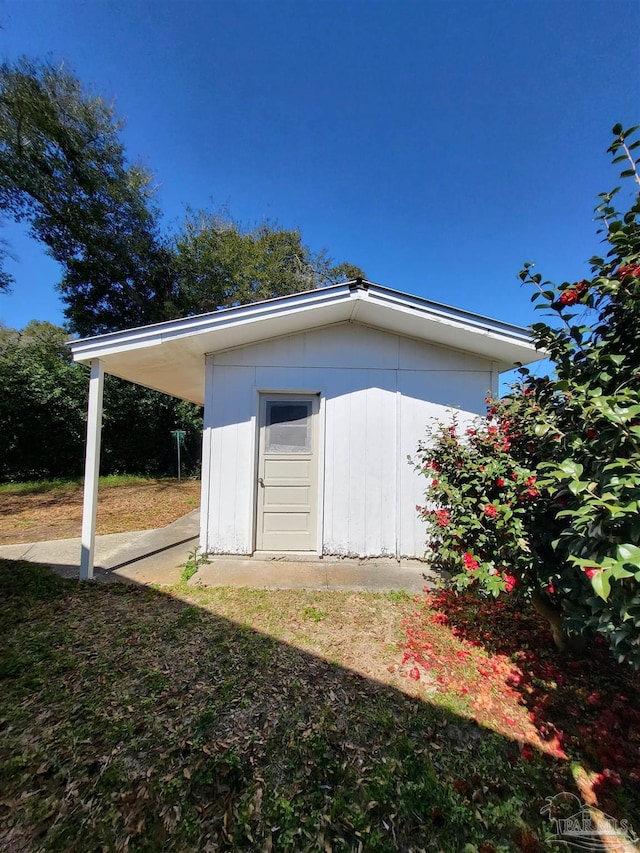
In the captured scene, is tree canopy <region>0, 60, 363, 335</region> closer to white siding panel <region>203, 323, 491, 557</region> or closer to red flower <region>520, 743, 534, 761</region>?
white siding panel <region>203, 323, 491, 557</region>

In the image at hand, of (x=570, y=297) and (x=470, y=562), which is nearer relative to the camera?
(x=570, y=297)

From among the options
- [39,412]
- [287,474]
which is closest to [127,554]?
[287,474]

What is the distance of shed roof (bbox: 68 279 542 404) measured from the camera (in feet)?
12.6

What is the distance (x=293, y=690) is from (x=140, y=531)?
4.99 metres

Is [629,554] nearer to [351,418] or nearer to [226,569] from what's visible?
[351,418]

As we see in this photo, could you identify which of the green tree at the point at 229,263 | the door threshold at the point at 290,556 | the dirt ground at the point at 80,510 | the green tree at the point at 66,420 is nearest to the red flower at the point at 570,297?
the door threshold at the point at 290,556

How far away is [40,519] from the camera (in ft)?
22.9

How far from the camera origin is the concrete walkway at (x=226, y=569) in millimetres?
3842

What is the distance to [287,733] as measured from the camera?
6.26ft

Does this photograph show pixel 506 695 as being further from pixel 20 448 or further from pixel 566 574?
pixel 20 448

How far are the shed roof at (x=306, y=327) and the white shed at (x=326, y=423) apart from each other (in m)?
0.05

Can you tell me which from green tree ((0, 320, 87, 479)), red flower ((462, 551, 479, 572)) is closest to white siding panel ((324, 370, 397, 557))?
red flower ((462, 551, 479, 572))

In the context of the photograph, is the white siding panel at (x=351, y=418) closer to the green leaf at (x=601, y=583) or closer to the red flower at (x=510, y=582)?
the red flower at (x=510, y=582)

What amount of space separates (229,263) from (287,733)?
15.9m
